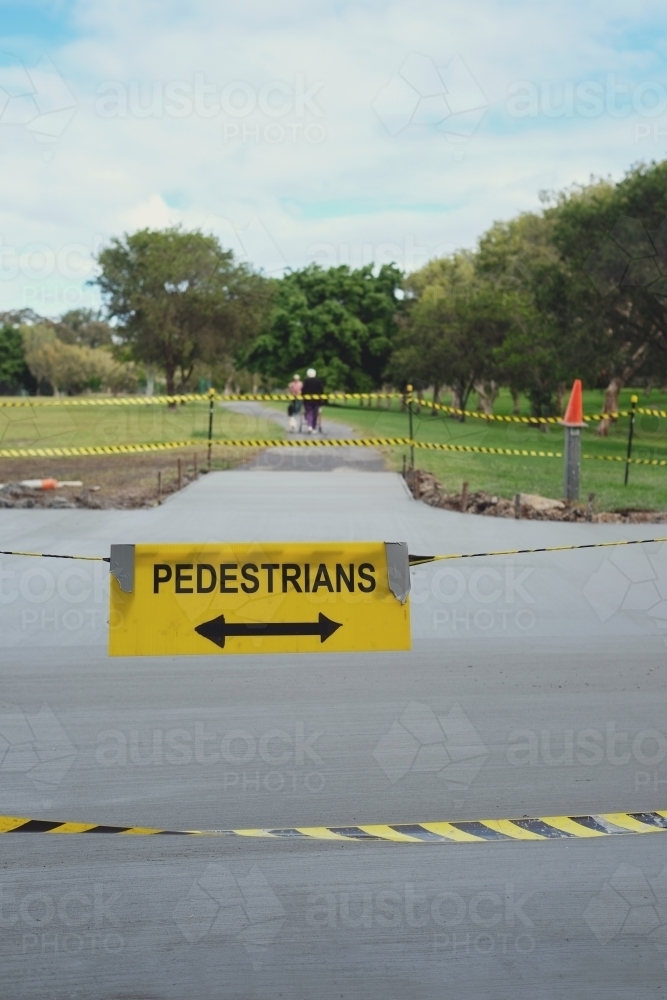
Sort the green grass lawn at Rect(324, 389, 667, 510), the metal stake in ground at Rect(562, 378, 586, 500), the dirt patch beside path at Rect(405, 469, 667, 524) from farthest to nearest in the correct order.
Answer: the green grass lawn at Rect(324, 389, 667, 510) < the metal stake in ground at Rect(562, 378, 586, 500) < the dirt patch beside path at Rect(405, 469, 667, 524)

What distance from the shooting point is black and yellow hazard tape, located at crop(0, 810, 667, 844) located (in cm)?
430

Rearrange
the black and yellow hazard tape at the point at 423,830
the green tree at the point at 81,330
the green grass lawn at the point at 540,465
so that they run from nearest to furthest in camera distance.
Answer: the black and yellow hazard tape at the point at 423,830, the green grass lawn at the point at 540,465, the green tree at the point at 81,330

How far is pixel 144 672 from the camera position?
6695 mm

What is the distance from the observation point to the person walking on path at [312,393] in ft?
78.7

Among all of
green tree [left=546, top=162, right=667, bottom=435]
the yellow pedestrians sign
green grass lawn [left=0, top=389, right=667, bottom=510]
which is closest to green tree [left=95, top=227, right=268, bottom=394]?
green grass lawn [left=0, top=389, right=667, bottom=510]

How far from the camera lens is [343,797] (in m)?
4.70

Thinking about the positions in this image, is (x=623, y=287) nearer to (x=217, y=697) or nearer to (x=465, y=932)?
(x=217, y=697)

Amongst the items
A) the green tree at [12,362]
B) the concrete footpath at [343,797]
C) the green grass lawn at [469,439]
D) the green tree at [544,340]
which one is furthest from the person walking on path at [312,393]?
the green tree at [12,362]

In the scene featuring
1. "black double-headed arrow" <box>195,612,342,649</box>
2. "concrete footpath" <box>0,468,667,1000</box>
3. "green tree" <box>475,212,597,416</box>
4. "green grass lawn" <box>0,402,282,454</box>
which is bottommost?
"concrete footpath" <box>0,468,667,1000</box>

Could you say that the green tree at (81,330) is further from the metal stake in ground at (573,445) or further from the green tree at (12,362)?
the metal stake in ground at (573,445)

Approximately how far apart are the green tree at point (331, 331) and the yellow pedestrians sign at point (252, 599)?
58183mm

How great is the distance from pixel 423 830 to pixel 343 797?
473 millimetres

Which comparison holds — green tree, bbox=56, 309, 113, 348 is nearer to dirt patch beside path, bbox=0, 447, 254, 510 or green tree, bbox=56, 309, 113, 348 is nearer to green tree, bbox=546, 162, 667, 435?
green tree, bbox=546, 162, 667, 435

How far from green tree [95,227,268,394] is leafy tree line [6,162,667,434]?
6 cm
